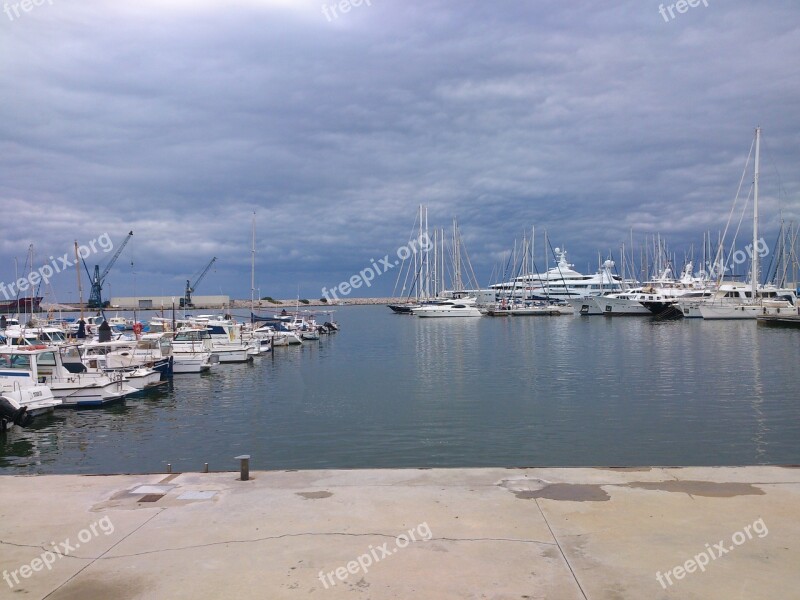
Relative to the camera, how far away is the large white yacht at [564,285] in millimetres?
148875

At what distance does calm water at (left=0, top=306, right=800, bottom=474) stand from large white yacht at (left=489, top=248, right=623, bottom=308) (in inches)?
3958

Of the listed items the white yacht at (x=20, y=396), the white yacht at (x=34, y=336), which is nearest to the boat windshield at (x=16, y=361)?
the white yacht at (x=20, y=396)

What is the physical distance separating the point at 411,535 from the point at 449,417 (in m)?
16.9

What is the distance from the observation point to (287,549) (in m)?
8.11

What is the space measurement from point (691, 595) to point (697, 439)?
608 inches

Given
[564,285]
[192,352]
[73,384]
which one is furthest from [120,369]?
[564,285]

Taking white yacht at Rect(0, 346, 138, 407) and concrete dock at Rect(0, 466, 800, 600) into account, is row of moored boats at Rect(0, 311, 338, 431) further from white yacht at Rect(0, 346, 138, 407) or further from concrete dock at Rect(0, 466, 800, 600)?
concrete dock at Rect(0, 466, 800, 600)

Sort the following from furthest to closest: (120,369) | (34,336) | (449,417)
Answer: (34,336), (120,369), (449,417)

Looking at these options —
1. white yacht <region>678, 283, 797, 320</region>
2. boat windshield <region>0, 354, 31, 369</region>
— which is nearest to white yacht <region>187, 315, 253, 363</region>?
boat windshield <region>0, 354, 31, 369</region>

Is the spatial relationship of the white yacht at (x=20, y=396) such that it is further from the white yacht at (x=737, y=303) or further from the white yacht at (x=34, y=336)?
the white yacht at (x=737, y=303)

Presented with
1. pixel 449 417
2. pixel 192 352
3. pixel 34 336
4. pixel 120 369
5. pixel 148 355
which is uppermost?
pixel 34 336

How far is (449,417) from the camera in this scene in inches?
996

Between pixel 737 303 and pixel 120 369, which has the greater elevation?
pixel 737 303

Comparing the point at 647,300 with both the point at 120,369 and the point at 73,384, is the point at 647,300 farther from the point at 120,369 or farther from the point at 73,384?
the point at 73,384
